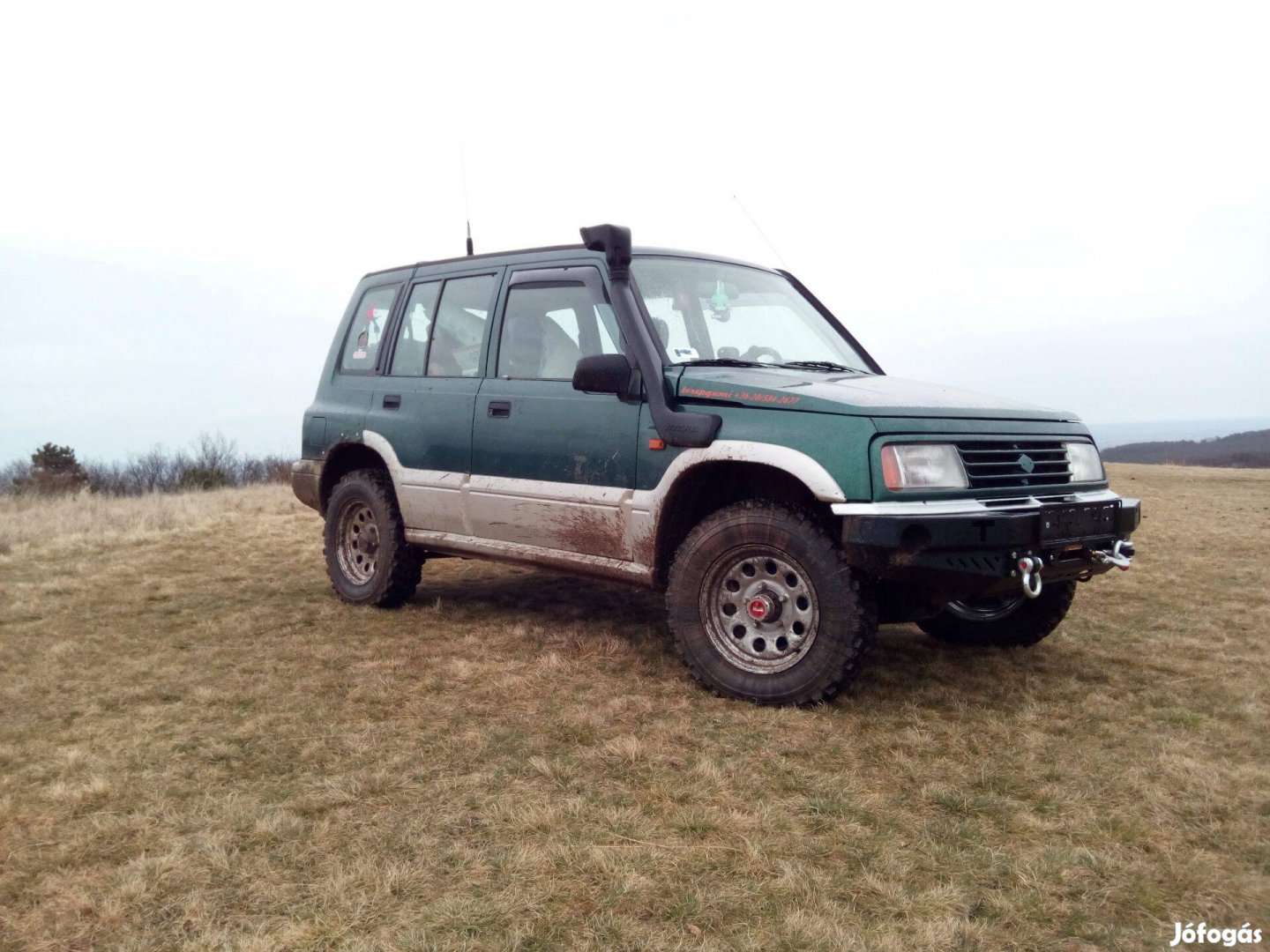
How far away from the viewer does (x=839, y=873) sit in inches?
102

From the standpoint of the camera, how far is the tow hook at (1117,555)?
412 cm

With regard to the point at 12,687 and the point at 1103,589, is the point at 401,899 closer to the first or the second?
the point at 12,687

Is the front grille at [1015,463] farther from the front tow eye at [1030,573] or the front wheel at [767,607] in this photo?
the front wheel at [767,607]

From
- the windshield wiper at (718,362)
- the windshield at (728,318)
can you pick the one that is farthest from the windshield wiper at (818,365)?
the windshield wiper at (718,362)

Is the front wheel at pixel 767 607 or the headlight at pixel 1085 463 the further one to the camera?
the headlight at pixel 1085 463

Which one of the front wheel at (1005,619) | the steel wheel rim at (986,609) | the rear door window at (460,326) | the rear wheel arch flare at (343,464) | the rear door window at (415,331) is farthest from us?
the rear wheel arch flare at (343,464)

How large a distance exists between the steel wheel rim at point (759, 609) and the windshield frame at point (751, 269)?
1.00m

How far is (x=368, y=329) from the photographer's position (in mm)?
6234

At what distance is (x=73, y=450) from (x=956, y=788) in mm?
26758

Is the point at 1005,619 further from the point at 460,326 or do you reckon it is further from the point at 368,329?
the point at 368,329

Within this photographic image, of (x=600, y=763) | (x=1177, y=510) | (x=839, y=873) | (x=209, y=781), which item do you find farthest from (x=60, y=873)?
(x=1177, y=510)

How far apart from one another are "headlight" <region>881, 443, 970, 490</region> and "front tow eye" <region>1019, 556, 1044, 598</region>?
14.5 inches

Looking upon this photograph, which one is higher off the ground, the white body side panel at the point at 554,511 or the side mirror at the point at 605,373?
the side mirror at the point at 605,373

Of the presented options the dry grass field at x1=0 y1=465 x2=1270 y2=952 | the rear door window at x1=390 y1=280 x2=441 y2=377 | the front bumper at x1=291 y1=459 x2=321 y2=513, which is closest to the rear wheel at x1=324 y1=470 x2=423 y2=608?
the front bumper at x1=291 y1=459 x2=321 y2=513
